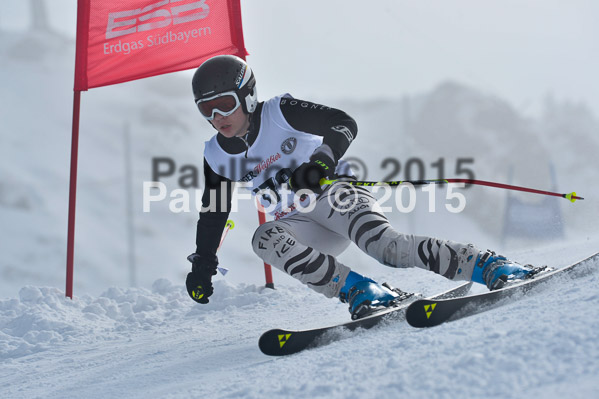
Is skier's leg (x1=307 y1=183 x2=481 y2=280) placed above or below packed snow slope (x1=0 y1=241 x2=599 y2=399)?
above

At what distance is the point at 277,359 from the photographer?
7.95 ft

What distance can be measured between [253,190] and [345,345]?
1584 mm

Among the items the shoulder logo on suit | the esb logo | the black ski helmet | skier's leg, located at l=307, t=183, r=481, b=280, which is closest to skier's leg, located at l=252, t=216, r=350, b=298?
skier's leg, located at l=307, t=183, r=481, b=280

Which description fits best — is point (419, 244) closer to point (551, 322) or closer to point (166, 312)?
point (551, 322)

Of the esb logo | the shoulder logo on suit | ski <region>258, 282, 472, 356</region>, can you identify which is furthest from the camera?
the esb logo

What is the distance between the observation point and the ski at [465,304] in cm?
232

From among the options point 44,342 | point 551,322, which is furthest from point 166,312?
point 551,322

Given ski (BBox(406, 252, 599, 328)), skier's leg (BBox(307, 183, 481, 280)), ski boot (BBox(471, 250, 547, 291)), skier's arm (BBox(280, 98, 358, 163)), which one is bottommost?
ski (BBox(406, 252, 599, 328))

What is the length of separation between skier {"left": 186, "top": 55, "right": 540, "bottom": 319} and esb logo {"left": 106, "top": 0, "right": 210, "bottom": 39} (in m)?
2.41

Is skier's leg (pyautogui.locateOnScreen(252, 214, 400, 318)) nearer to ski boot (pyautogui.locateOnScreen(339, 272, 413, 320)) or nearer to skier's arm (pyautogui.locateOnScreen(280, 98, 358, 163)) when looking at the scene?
ski boot (pyautogui.locateOnScreen(339, 272, 413, 320))

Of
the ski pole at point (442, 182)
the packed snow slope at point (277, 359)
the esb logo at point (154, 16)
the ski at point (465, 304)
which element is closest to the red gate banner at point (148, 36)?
the esb logo at point (154, 16)

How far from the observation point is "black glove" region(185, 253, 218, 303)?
12.5 feet

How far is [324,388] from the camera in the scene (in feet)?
5.92

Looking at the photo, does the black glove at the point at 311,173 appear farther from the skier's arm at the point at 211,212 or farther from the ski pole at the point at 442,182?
the skier's arm at the point at 211,212
